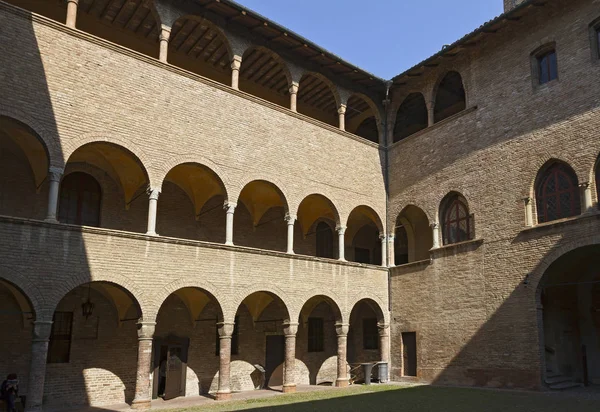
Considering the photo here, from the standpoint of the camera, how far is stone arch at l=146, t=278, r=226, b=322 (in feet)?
44.7

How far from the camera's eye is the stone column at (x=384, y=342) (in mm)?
19359

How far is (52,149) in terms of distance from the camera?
12.7m

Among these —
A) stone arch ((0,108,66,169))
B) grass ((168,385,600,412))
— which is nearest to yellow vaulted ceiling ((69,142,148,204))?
stone arch ((0,108,66,169))

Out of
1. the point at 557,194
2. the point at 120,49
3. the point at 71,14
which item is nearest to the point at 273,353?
the point at 557,194

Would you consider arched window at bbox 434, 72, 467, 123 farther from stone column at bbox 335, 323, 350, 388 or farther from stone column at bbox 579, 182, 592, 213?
stone column at bbox 335, 323, 350, 388

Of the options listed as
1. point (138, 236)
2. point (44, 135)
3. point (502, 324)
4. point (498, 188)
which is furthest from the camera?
point (498, 188)

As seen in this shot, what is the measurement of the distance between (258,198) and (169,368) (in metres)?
6.34

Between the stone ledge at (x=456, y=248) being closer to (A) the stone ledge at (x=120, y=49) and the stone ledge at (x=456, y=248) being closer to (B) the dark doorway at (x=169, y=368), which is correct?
(A) the stone ledge at (x=120, y=49)

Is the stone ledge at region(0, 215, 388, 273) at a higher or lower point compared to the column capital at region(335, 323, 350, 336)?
higher

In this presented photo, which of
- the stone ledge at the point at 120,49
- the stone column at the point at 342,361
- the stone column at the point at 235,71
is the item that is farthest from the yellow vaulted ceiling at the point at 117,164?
the stone column at the point at 342,361

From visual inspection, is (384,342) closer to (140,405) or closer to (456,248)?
→ (456,248)

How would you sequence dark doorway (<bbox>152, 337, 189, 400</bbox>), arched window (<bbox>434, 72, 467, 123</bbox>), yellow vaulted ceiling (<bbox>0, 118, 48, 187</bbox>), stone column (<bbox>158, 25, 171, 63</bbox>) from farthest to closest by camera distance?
arched window (<bbox>434, 72, 467, 123</bbox>) → dark doorway (<bbox>152, 337, 189, 400</bbox>) → stone column (<bbox>158, 25, 171, 63</bbox>) → yellow vaulted ceiling (<bbox>0, 118, 48, 187</bbox>)

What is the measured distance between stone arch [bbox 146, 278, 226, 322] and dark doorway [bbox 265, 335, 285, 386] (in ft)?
16.1

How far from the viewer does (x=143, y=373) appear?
43.2 ft
